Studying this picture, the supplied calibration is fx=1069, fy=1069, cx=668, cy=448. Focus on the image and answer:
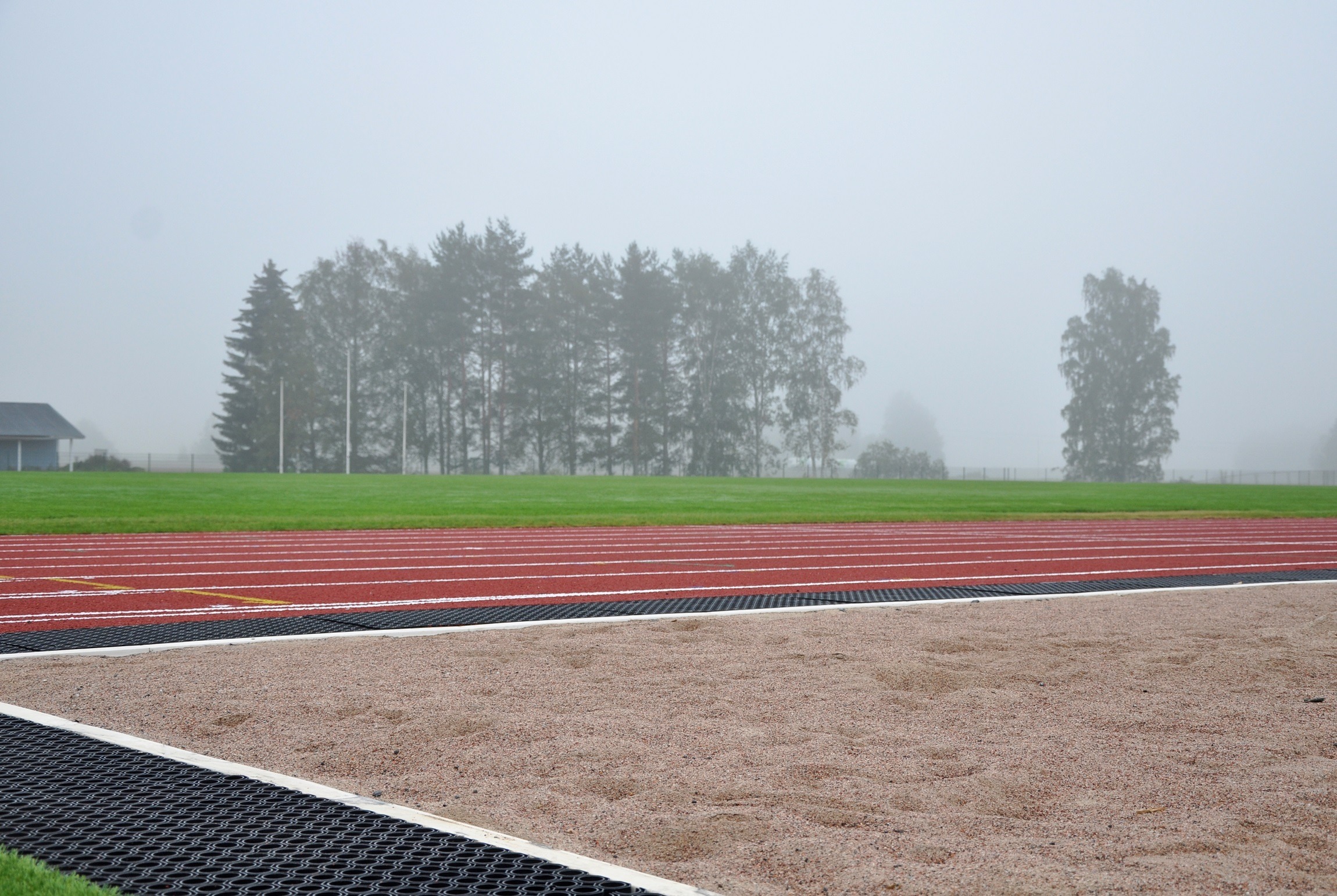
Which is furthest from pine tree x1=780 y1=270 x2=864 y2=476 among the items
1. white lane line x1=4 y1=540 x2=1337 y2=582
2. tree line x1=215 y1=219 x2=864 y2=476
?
white lane line x1=4 y1=540 x2=1337 y2=582

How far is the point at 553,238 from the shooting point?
206 feet

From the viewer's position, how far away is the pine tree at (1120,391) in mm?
58688

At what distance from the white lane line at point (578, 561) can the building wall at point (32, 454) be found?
50263mm

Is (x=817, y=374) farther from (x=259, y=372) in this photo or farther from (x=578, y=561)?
(x=578, y=561)

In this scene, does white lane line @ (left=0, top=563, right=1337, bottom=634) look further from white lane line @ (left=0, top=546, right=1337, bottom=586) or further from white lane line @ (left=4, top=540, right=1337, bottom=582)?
white lane line @ (left=4, top=540, right=1337, bottom=582)

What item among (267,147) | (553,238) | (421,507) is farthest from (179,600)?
(267,147)

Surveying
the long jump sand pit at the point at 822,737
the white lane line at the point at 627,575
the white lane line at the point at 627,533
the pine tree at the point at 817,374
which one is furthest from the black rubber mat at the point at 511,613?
the pine tree at the point at 817,374

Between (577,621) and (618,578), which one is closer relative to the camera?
(577,621)

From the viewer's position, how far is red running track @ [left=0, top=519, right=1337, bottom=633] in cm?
721

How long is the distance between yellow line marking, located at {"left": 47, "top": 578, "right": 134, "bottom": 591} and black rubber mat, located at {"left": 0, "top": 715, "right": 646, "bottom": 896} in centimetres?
478

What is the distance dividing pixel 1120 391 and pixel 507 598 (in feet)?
191

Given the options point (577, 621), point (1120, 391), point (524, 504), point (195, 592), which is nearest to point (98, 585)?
point (195, 592)

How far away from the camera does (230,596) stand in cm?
745

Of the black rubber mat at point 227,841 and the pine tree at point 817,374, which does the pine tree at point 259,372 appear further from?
the black rubber mat at point 227,841
